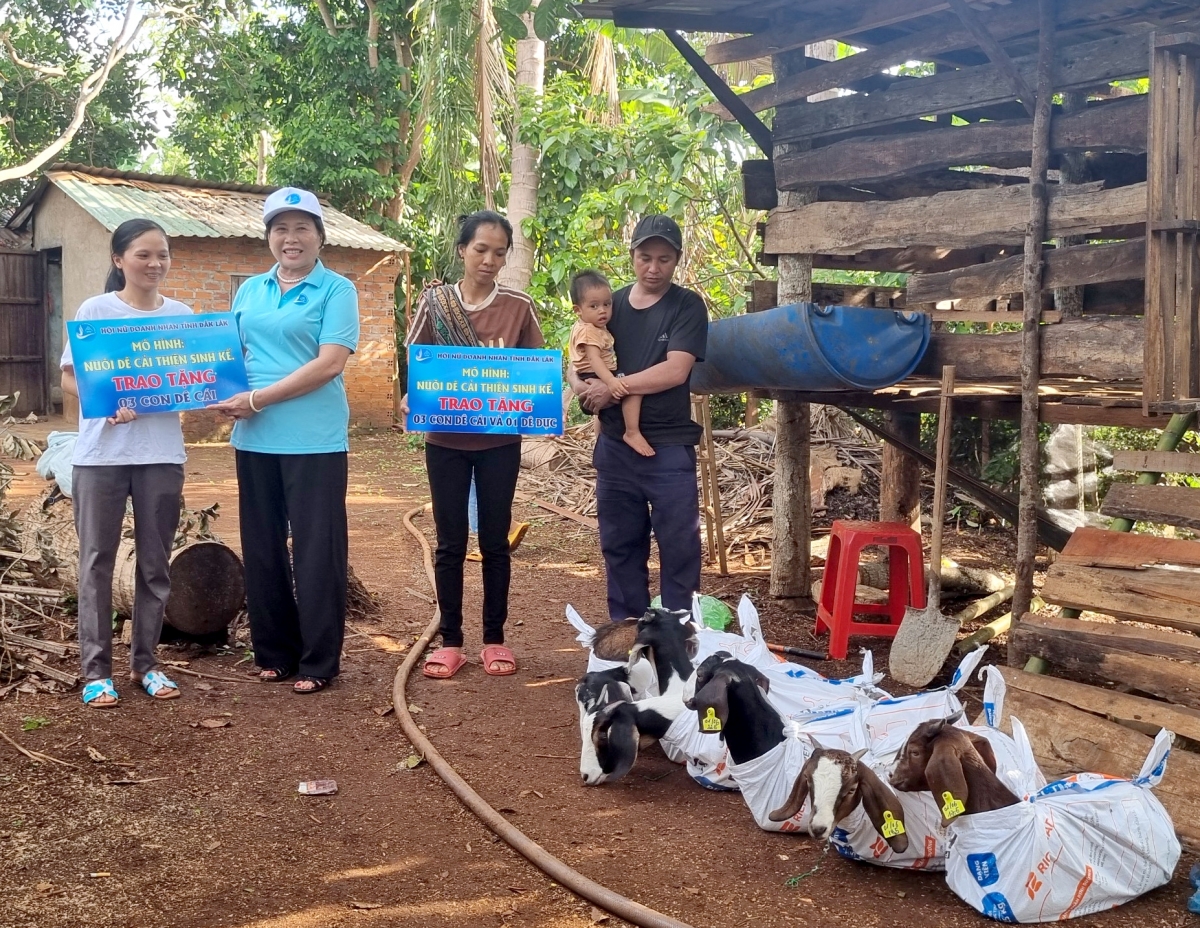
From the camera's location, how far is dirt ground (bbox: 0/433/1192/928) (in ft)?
10.1

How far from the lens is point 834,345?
5422 millimetres

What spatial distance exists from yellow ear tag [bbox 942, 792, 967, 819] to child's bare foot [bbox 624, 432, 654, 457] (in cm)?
230

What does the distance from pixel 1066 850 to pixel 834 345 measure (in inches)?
114

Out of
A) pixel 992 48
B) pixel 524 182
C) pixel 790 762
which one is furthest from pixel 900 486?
pixel 524 182

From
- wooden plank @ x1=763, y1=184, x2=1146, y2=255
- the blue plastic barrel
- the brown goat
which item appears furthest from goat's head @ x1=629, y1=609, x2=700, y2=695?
wooden plank @ x1=763, y1=184, x2=1146, y2=255

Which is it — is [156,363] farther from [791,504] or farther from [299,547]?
[791,504]

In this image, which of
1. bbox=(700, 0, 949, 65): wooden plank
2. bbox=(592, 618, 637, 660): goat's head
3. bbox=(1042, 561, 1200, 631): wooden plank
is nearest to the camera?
bbox=(1042, 561, 1200, 631): wooden plank

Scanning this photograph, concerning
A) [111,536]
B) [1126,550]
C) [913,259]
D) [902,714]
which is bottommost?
[902,714]

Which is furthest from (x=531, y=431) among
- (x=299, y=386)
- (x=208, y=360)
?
(x=208, y=360)

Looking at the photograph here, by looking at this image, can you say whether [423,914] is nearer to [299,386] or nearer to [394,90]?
[299,386]

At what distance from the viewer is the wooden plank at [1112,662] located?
12.9 feet

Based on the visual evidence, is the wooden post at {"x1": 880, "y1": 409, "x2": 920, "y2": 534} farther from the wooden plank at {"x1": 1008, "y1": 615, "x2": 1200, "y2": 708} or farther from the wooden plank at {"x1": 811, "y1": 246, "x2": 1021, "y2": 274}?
the wooden plank at {"x1": 1008, "y1": 615, "x2": 1200, "y2": 708}

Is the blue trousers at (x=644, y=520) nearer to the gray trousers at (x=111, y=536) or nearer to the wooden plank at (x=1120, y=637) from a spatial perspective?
the wooden plank at (x=1120, y=637)

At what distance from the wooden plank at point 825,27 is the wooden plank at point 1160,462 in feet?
7.65
